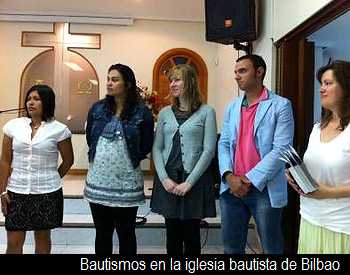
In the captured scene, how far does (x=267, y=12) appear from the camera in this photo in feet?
9.84

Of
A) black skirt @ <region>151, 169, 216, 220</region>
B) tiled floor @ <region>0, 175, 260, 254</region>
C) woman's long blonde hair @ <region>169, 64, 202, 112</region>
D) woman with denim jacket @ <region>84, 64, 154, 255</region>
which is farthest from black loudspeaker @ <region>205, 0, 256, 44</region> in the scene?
tiled floor @ <region>0, 175, 260, 254</region>

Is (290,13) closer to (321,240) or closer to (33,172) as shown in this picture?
(321,240)

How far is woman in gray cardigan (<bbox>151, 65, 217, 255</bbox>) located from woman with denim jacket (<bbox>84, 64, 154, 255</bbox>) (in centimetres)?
11

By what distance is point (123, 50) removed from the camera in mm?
5855

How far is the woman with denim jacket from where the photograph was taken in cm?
205

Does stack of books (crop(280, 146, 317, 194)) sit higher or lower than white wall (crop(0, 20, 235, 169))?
lower

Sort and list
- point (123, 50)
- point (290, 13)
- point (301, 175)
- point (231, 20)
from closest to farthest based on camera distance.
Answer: point (301, 175) < point (290, 13) < point (231, 20) < point (123, 50)

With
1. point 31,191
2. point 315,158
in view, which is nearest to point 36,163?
point 31,191

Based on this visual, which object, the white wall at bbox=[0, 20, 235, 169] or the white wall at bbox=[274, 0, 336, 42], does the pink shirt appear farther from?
the white wall at bbox=[0, 20, 235, 169]

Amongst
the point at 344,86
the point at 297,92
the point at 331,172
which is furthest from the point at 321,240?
the point at 297,92

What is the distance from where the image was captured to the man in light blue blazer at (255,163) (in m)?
1.86

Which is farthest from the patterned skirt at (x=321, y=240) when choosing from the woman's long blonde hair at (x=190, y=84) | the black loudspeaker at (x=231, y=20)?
the black loudspeaker at (x=231, y=20)

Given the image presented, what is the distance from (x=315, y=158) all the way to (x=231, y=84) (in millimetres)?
3238

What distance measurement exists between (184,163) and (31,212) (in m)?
0.86
